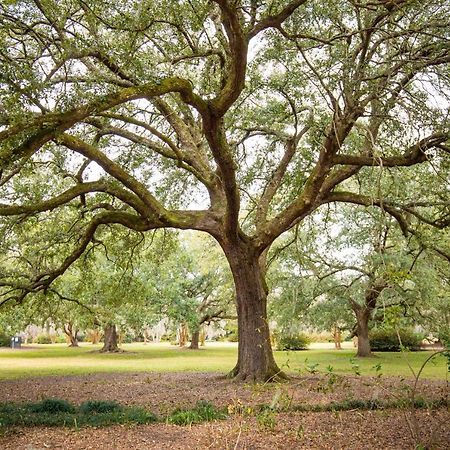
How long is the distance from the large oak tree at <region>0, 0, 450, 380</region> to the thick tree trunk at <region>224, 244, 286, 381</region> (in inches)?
1.5

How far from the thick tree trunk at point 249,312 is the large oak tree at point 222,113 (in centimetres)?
4

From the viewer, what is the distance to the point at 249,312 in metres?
13.6

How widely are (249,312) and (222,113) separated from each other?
619 centimetres

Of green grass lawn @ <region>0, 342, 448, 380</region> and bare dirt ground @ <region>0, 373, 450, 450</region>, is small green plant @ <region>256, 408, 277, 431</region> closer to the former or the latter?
bare dirt ground @ <region>0, 373, 450, 450</region>

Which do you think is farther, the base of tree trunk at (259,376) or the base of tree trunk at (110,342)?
the base of tree trunk at (110,342)

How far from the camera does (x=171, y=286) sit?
3422cm

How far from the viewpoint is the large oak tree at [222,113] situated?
7590 millimetres

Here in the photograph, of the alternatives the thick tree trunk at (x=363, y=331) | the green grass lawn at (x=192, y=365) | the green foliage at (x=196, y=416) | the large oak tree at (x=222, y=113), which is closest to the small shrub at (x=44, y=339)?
the green grass lawn at (x=192, y=365)

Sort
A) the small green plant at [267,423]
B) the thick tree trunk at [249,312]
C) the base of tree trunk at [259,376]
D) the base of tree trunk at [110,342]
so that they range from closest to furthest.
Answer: the small green plant at [267,423] → the base of tree trunk at [259,376] → the thick tree trunk at [249,312] → the base of tree trunk at [110,342]

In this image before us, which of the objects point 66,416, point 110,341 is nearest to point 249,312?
point 66,416

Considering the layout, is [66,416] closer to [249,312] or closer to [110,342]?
[249,312]

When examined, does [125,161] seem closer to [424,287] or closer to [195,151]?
[195,151]

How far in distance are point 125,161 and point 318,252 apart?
1390cm

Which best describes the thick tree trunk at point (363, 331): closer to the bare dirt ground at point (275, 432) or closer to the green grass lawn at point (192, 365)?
the green grass lawn at point (192, 365)
